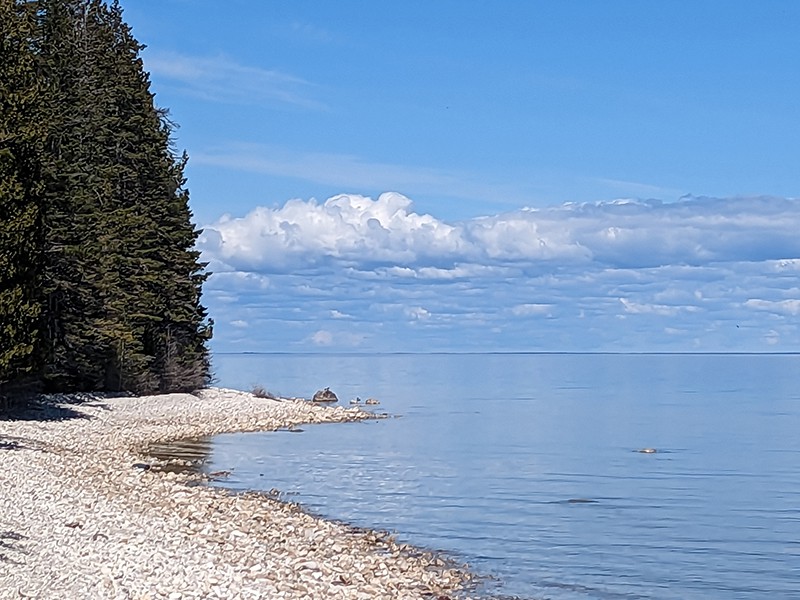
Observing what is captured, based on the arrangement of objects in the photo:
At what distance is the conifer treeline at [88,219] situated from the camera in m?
31.1

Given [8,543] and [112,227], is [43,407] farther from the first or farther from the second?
[8,543]

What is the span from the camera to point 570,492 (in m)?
32.3

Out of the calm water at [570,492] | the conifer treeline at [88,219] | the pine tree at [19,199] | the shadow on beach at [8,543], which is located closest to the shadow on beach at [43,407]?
the conifer treeline at [88,219]

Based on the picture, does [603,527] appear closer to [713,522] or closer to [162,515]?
[713,522]

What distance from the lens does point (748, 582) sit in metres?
20.2

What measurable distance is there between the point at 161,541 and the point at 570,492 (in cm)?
1753

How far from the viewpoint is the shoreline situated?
46.0 feet

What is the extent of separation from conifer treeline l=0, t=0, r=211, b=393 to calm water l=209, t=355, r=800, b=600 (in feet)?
21.2

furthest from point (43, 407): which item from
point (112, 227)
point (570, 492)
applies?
point (570, 492)

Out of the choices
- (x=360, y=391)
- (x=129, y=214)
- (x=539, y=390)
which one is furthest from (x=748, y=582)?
(x=539, y=390)

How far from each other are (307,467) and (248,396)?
24769mm

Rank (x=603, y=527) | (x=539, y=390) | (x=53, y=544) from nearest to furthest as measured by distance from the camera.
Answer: (x=53, y=544) < (x=603, y=527) < (x=539, y=390)

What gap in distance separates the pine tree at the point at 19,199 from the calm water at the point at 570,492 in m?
7.00

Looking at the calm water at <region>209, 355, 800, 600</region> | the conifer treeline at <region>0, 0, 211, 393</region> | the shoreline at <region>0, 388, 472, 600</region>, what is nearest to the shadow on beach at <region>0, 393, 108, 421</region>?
the conifer treeline at <region>0, 0, 211, 393</region>
